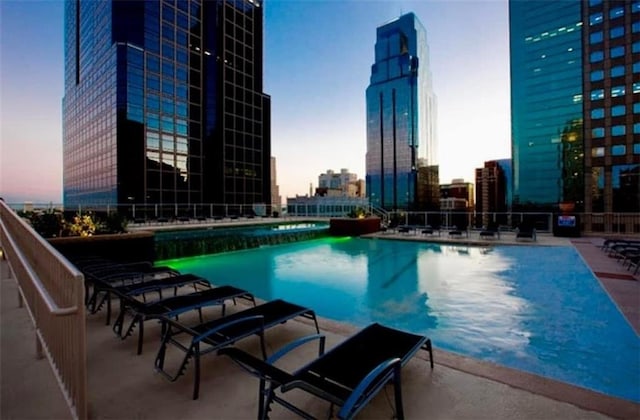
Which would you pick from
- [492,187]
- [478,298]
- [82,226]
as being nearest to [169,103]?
[82,226]

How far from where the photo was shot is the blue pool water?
3248mm

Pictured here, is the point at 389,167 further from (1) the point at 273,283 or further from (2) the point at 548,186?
(1) the point at 273,283

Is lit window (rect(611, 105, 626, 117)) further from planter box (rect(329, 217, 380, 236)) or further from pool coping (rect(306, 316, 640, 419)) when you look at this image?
pool coping (rect(306, 316, 640, 419))

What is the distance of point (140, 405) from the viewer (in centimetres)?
201

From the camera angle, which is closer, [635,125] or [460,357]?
[460,357]

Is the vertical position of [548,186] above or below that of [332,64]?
below

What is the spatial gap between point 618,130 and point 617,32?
12.2 m

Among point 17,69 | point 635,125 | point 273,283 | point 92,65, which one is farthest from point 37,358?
point 635,125

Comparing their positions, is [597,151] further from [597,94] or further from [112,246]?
[112,246]

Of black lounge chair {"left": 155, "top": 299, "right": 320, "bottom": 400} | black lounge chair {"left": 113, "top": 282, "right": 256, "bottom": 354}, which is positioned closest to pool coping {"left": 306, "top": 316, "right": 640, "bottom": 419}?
black lounge chair {"left": 155, "top": 299, "right": 320, "bottom": 400}

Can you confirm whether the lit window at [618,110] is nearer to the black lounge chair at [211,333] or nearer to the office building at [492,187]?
the office building at [492,187]

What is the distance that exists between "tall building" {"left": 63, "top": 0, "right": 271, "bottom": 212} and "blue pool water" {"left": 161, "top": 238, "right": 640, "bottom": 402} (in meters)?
22.6

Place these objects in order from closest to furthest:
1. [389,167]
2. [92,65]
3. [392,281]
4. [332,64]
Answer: [392,281] < [332,64] < [92,65] < [389,167]

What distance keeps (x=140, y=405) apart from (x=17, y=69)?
2389 centimetres
